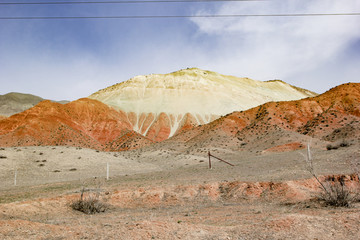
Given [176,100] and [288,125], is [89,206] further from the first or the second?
[176,100]

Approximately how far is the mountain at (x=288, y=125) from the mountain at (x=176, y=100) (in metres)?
21.4

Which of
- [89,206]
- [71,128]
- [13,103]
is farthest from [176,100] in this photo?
[13,103]

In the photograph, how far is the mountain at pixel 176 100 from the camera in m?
91.6

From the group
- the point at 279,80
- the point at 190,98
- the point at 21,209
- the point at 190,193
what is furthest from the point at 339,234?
the point at 279,80

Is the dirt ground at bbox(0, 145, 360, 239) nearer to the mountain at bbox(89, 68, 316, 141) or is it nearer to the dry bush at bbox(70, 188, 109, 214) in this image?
the dry bush at bbox(70, 188, 109, 214)

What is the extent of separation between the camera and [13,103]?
173 m

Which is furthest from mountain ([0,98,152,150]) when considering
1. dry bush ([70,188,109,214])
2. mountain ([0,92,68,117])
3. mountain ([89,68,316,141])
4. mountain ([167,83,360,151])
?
mountain ([0,92,68,117])

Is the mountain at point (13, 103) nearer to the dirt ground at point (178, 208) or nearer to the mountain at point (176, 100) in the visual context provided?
the mountain at point (176, 100)

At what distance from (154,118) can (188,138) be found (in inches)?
1156

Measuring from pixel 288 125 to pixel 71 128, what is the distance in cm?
5239

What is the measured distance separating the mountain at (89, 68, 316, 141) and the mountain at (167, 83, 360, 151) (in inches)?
844

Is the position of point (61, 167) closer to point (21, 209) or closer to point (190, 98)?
point (21, 209)

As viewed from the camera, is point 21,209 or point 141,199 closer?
point 21,209

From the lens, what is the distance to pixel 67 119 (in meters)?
77.8
